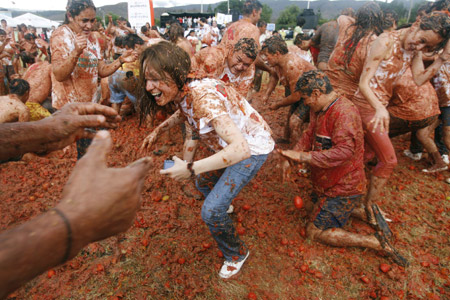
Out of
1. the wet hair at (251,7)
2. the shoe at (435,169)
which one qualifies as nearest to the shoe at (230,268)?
the shoe at (435,169)

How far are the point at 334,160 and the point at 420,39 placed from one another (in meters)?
1.78

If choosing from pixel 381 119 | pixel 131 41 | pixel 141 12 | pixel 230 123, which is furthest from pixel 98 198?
pixel 141 12

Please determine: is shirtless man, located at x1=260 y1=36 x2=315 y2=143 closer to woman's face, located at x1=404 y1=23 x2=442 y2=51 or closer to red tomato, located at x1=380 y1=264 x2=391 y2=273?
woman's face, located at x1=404 y1=23 x2=442 y2=51

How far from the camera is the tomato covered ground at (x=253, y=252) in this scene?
2.58m

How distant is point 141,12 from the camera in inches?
450

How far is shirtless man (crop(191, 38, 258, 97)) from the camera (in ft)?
12.7

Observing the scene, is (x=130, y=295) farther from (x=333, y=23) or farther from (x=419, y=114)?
(x=333, y=23)

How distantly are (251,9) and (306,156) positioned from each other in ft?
12.5

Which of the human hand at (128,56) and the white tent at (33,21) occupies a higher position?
the white tent at (33,21)

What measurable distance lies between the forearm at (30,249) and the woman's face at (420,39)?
12.2 ft

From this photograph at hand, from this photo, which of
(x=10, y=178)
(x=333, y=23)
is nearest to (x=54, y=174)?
(x=10, y=178)

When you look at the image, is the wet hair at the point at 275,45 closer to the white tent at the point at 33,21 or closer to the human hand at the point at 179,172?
the human hand at the point at 179,172

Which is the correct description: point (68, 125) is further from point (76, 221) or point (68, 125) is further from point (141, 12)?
point (141, 12)

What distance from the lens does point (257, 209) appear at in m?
3.67
